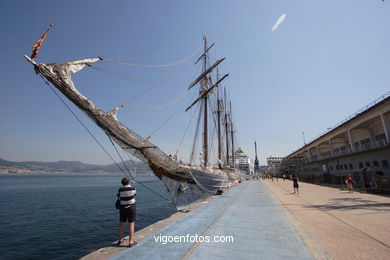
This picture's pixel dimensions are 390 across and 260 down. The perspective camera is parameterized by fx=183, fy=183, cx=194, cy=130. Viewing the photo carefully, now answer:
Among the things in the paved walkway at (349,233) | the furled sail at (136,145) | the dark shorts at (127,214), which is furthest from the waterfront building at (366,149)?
the dark shorts at (127,214)

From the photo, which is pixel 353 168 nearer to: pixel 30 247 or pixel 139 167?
pixel 139 167

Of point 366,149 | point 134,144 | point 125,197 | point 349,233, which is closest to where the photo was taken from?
point 125,197

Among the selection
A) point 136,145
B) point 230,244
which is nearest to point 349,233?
point 230,244

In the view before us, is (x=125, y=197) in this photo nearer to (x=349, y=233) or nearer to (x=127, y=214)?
(x=127, y=214)

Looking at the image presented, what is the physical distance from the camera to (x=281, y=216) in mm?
7859

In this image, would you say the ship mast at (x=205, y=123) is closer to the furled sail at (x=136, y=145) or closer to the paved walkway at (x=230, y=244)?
the furled sail at (x=136, y=145)

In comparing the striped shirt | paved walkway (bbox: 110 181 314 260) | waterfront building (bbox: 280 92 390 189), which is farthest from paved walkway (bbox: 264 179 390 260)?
waterfront building (bbox: 280 92 390 189)

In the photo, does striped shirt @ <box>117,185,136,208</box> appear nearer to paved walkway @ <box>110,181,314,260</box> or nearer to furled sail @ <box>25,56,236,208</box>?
paved walkway @ <box>110,181,314,260</box>

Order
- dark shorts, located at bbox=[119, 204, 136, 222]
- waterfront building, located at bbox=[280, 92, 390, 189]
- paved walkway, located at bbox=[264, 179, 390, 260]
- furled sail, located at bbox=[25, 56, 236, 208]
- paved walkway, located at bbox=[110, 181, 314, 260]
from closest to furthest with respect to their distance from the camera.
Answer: paved walkway, located at bbox=[110, 181, 314, 260]
paved walkway, located at bbox=[264, 179, 390, 260]
dark shorts, located at bbox=[119, 204, 136, 222]
furled sail, located at bbox=[25, 56, 236, 208]
waterfront building, located at bbox=[280, 92, 390, 189]

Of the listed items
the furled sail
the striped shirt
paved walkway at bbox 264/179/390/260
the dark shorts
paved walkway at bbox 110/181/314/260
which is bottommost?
paved walkway at bbox 110/181/314/260

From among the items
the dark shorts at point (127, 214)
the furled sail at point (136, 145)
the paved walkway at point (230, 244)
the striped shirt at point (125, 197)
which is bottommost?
the paved walkway at point (230, 244)

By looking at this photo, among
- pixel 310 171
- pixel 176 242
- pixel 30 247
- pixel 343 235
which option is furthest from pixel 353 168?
pixel 30 247

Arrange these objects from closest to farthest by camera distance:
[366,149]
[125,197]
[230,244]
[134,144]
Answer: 1. [230,244]
2. [125,197]
3. [134,144]
4. [366,149]

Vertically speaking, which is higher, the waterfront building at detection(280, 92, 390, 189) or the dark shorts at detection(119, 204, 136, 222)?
the waterfront building at detection(280, 92, 390, 189)
